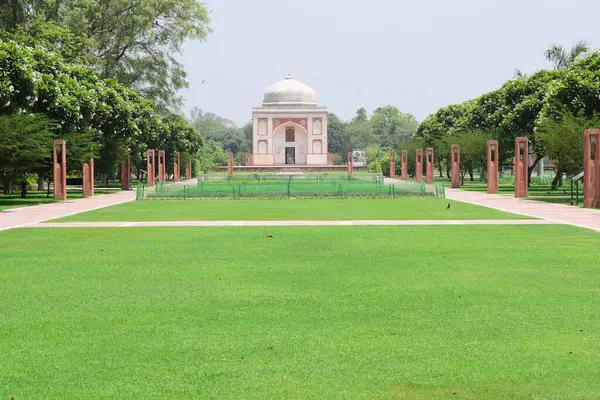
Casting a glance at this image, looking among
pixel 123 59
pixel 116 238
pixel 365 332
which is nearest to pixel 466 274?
pixel 365 332

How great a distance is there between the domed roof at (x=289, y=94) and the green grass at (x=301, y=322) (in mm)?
95827

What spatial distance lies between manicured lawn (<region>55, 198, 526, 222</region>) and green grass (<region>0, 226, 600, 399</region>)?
324 inches

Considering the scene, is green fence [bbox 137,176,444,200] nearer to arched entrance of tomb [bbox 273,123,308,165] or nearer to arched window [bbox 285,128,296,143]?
arched entrance of tomb [bbox 273,123,308,165]

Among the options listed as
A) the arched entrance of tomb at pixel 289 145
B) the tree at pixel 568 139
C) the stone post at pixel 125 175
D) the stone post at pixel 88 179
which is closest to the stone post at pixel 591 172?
the tree at pixel 568 139

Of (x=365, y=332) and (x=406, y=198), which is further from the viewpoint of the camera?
(x=406, y=198)

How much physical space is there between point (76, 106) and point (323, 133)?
75599mm

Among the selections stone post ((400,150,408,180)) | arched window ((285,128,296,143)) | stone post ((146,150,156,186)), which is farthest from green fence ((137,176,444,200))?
arched window ((285,128,296,143))

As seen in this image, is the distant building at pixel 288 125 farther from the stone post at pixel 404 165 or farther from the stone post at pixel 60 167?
the stone post at pixel 60 167

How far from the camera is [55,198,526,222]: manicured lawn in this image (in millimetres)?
22812

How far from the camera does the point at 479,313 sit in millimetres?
8383

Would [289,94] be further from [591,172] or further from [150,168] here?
[591,172]

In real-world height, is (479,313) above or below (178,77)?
below

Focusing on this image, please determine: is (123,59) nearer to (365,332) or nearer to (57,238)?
(57,238)

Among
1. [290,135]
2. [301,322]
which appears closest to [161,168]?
[301,322]
